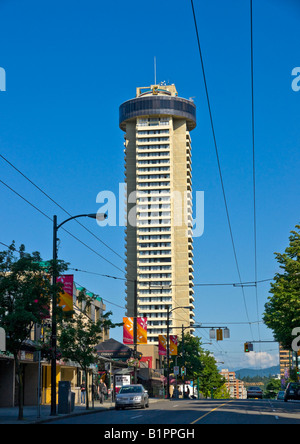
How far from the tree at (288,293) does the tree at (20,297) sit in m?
25.4

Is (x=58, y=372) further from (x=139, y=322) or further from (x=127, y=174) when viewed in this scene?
(x=127, y=174)

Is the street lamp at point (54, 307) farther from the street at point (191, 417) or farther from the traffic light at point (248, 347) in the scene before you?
the traffic light at point (248, 347)

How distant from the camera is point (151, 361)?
10700cm

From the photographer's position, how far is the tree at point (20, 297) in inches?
1080

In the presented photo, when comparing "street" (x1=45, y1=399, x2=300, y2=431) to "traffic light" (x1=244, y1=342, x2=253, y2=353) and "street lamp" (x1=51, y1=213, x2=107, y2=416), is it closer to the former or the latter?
"street lamp" (x1=51, y1=213, x2=107, y2=416)

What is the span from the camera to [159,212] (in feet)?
561

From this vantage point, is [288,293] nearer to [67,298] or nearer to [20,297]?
[67,298]

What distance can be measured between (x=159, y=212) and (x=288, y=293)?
113m

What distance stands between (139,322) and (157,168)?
118 metres

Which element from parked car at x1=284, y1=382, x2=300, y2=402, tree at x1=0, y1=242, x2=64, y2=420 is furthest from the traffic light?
tree at x1=0, y1=242, x2=64, y2=420

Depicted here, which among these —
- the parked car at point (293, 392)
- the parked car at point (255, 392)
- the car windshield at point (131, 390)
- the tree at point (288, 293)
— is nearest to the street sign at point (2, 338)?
the car windshield at point (131, 390)

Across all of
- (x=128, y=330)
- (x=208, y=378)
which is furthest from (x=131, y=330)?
(x=208, y=378)

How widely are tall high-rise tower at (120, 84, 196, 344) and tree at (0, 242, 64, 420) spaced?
137 metres

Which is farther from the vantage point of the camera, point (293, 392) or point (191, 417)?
point (293, 392)
